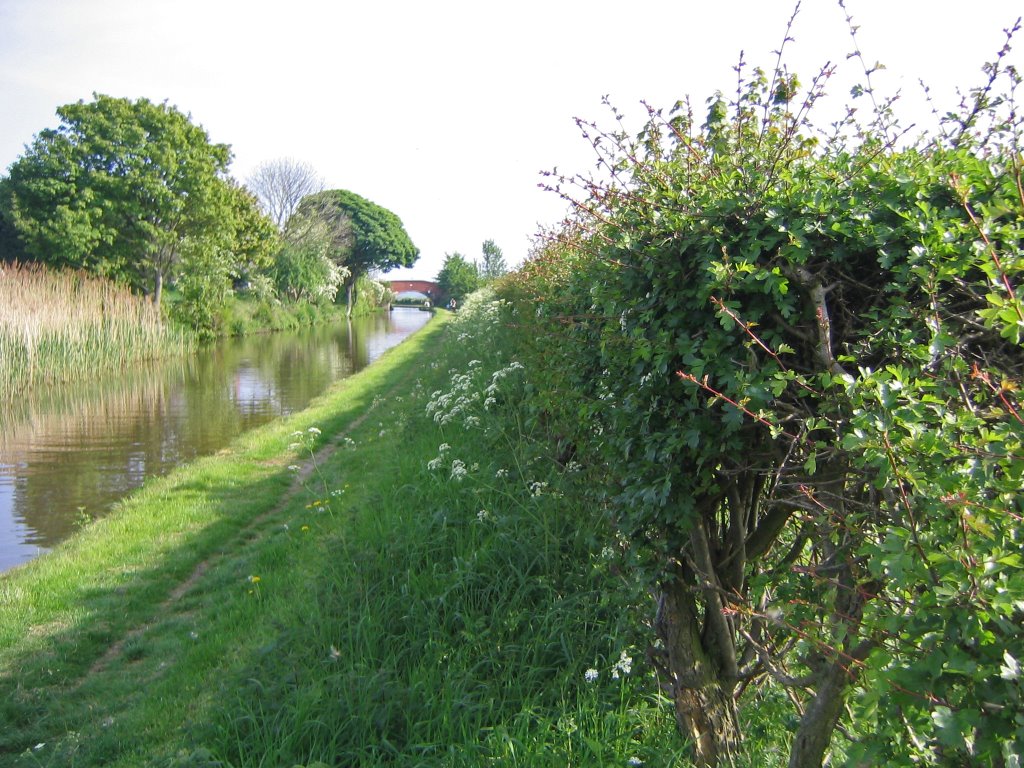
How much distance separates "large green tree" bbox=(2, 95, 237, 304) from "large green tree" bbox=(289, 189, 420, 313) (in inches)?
1112

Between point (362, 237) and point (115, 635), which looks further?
point (362, 237)

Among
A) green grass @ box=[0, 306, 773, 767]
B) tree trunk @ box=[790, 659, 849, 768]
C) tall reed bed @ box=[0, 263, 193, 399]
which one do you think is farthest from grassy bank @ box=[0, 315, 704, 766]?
tall reed bed @ box=[0, 263, 193, 399]

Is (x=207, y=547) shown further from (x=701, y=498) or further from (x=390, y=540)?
(x=701, y=498)

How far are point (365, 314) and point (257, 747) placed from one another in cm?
6796

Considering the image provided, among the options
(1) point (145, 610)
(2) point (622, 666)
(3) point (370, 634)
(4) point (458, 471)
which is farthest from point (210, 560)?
(2) point (622, 666)

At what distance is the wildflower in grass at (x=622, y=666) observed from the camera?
3.29 m

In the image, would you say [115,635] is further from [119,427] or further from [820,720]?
[119,427]

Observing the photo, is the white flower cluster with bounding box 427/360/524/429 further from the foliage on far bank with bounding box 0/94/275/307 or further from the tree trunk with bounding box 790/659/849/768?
the foliage on far bank with bounding box 0/94/275/307

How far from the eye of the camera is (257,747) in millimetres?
3564

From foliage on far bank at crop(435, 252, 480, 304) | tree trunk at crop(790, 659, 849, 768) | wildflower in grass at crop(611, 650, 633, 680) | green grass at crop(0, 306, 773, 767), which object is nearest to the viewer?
tree trunk at crop(790, 659, 849, 768)

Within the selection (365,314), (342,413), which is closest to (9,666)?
(342,413)

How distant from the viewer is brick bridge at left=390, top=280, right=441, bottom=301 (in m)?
92.3

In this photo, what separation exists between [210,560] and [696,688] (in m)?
5.65

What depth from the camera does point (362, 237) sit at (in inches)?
3172
